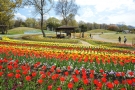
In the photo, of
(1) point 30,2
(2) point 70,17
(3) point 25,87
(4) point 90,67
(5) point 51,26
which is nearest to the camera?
(3) point 25,87

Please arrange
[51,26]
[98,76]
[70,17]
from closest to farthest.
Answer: [98,76], [70,17], [51,26]

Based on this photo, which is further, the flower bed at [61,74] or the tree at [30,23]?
the tree at [30,23]

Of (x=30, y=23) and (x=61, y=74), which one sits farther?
(x=30, y=23)

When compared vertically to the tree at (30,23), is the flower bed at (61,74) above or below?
below

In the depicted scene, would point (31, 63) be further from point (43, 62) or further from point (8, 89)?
point (8, 89)

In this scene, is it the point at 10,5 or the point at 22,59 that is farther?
the point at 10,5

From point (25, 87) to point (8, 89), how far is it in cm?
52

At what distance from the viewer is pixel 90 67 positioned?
28.4 ft

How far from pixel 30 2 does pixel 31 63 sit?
45.6 meters

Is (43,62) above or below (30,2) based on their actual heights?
below

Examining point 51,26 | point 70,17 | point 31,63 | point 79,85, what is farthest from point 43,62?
point 51,26

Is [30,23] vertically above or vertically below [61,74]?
→ above

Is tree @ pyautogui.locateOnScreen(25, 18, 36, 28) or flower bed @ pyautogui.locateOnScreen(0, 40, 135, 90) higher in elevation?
tree @ pyautogui.locateOnScreen(25, 18, 36, 28)

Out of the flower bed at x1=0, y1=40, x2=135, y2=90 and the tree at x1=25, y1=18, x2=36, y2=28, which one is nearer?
the flower bed at x1=0, y1=40, x2=135, y2=90
